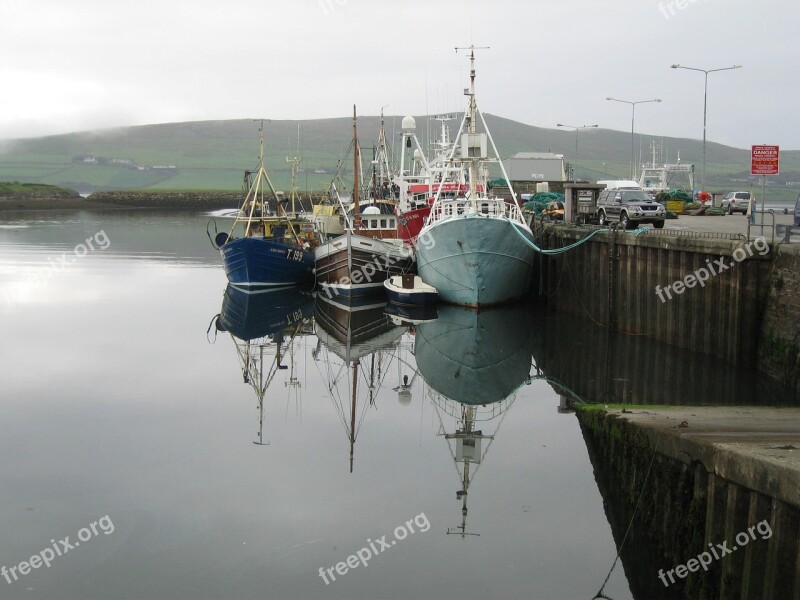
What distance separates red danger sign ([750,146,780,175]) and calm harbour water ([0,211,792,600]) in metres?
4.99

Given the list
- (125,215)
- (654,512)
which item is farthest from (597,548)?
(125,215)

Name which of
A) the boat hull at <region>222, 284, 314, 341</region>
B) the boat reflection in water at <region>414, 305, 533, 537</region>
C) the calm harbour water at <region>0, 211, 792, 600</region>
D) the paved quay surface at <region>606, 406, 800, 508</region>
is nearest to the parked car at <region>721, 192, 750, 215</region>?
the boat reflection in water at <region>414, 305, 533, 537</region>

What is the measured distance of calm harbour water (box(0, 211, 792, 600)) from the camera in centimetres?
1170

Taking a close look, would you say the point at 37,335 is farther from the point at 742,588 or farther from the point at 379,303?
the point at 742,588

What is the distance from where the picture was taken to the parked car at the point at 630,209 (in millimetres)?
33406

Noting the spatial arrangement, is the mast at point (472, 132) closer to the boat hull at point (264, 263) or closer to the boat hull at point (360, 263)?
the boat hull at point (360, 263)

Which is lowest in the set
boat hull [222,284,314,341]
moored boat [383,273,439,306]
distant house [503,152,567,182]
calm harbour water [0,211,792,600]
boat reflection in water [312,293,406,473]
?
boat hull [222,284,314,341]

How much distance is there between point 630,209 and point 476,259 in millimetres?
6603

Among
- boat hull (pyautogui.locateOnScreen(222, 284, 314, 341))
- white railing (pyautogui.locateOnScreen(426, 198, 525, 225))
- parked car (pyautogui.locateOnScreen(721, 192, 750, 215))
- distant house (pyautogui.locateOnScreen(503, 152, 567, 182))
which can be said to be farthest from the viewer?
distant house (pyautogui.locateOnScreen(503, 152, 567, 182))

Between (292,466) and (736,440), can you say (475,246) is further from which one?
(736,440)

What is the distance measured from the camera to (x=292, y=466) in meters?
15.9

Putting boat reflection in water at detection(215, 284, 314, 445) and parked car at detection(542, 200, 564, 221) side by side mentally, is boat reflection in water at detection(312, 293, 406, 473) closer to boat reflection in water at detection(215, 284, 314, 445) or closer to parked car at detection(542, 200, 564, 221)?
boat reflection in water at detection(215, 284, 314, 445)

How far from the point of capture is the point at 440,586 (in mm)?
11375

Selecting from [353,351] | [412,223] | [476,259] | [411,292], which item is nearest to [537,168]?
[412,223]
